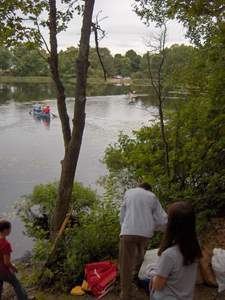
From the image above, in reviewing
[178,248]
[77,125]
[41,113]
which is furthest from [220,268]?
[41,113]

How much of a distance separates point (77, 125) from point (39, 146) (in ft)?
65.1

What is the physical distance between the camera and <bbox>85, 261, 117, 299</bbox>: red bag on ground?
16.8ft

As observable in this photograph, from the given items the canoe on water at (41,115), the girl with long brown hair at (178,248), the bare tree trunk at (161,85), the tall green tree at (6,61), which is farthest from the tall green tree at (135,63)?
the tall green tree at (6,61)

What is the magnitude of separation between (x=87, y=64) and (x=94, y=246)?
2542mm

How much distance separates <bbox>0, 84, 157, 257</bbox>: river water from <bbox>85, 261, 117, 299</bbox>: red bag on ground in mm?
2790

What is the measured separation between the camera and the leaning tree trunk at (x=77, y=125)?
5820 millimetres

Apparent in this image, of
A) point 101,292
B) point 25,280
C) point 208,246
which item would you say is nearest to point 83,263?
point 101,292

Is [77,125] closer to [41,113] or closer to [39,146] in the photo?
[39,146]

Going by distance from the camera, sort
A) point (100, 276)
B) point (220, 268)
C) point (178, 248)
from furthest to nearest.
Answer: point (100, 276)
point (220, 268)
point (178, 248)

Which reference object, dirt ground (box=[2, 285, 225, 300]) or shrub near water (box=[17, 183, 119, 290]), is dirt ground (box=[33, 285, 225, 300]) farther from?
shrub near water (box=[17, 183, 119, 290])

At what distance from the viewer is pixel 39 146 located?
25656 mm

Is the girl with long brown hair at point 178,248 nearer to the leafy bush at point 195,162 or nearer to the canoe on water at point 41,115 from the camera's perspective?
the leafy bush at point 195,162

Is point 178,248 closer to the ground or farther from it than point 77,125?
closer to the ground

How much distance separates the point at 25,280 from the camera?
243 inches
